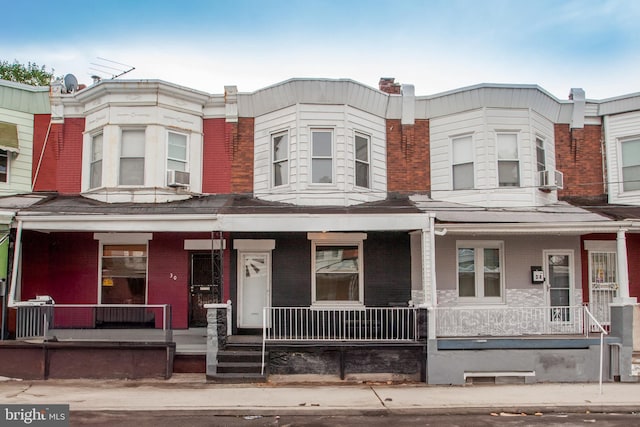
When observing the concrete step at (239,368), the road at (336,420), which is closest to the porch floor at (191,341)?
the concrete step at (239,368)

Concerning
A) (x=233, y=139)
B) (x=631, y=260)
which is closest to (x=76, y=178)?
(x=233, y=139)

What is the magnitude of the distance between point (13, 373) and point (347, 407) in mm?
6730

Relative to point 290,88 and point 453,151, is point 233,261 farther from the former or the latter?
point 453,151

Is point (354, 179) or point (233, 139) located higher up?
point (233, 139)

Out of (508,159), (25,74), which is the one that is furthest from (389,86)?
(25,74)

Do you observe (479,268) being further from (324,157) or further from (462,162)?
(324,157)

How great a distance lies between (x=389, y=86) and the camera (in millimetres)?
13992

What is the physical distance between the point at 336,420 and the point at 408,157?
711cm

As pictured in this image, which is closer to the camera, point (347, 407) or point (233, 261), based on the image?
point (347, 407)

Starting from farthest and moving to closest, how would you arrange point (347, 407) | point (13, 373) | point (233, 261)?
point (233, 261) → point (13, 373) → point (347, 407)

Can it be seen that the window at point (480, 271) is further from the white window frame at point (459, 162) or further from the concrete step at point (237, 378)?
the concrete step at point (237, 378)

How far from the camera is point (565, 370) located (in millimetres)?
10641

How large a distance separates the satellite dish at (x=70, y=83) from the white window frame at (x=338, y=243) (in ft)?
23.6

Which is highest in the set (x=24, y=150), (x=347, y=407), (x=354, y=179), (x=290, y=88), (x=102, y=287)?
(x=290, y=88)
